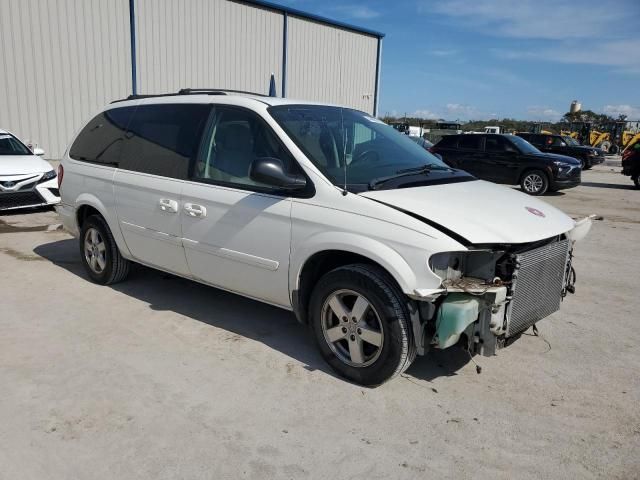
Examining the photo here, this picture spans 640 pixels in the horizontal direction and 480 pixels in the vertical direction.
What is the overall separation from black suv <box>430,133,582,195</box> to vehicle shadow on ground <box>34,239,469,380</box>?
10.1 meters

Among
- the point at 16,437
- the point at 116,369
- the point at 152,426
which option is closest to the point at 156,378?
the point at 116,369

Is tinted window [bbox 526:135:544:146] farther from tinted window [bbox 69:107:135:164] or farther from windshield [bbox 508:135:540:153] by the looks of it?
tinted window [bbox 69:107:135:164]

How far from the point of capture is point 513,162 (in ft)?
48.9

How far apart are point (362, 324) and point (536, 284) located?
1171 millimetres

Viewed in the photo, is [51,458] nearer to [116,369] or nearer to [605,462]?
[116,369]

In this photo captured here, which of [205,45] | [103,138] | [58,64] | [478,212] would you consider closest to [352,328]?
[478,212]

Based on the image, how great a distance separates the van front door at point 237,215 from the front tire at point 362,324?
0.37m

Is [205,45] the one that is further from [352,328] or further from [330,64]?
[352,328]

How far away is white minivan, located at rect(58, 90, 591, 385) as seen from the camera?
3.26 meters

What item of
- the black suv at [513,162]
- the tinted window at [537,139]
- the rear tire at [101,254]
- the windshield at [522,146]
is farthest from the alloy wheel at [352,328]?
the tinted window at [537,139]

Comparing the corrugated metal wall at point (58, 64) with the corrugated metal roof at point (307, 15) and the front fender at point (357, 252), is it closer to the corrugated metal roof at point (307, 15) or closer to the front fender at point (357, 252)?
the corrugated metal roof at point (307, 15)

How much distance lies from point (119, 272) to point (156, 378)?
2.17m

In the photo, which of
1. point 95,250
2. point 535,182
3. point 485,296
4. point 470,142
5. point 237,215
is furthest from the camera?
point 470,142

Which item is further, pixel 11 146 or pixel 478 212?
pixel 11 146
